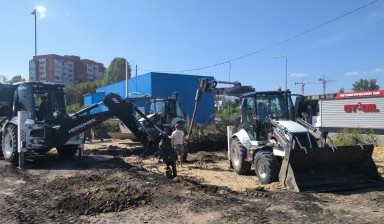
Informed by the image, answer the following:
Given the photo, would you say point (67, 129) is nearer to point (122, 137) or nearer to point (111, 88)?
point (122, 137)

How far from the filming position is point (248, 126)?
1204 centimetres

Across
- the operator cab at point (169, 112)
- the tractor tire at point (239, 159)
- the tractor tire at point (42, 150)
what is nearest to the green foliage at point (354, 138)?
the operator cab at point (169, 112)

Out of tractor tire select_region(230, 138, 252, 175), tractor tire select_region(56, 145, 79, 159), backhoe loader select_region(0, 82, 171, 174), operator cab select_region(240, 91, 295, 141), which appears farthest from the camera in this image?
tractor tire select_region(56, 145, 79, 159)

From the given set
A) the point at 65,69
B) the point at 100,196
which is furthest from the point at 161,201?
the point at 65,69

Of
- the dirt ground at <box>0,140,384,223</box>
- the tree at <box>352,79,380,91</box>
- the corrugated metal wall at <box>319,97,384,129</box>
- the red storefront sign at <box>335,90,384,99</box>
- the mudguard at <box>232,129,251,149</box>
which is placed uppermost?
the tree at <box>352,79,380,91</box>

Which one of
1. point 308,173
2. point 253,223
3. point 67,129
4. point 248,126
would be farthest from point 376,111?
point 253,223

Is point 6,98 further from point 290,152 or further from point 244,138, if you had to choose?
point 290,152

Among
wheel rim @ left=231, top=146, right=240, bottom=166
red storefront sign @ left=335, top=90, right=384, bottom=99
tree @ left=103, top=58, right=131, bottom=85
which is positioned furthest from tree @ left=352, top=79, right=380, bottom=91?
wheel rim @ left=231, top=146, right=240, bottom=166

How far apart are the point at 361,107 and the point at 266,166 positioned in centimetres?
1589

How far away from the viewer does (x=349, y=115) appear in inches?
973

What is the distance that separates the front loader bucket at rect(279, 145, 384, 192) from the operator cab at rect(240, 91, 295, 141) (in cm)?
220

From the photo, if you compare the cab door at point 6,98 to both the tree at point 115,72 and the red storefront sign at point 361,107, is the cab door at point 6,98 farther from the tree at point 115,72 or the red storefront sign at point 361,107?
the tree at point 115,72

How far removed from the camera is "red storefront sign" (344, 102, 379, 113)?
2304 centimetres

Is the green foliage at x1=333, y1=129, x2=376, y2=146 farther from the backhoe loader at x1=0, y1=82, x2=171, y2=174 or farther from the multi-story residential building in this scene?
the multi-story residential building
